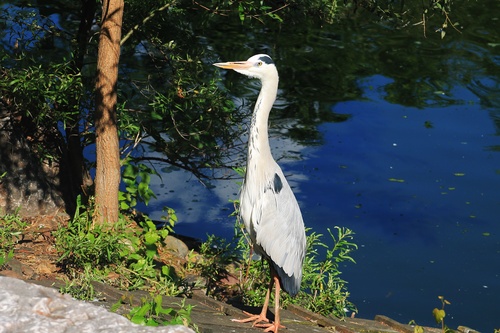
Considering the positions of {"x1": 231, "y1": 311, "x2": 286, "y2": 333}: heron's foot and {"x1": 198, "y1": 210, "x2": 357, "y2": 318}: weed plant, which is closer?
{"x1": 231, "y1": 311, "x2": 286, "y2": 333}: heron's foot

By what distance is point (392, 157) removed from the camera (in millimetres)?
12625

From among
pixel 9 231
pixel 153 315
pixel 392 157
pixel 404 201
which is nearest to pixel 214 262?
pixel 9 231

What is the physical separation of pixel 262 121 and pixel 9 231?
2531 mm

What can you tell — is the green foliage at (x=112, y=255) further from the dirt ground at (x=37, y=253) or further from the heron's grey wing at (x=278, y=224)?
the heron's grey wing at (x=278, y=224)

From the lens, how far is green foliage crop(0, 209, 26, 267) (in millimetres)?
6934

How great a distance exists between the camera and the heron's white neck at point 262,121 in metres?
5.90

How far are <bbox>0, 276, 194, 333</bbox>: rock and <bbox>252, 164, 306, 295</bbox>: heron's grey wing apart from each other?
3.34m

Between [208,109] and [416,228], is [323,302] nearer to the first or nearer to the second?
[208,109]

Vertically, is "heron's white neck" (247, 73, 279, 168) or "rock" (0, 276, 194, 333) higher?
"heron's white neck" (247, 73, 279, 168)

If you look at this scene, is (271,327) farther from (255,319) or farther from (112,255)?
(112,255)

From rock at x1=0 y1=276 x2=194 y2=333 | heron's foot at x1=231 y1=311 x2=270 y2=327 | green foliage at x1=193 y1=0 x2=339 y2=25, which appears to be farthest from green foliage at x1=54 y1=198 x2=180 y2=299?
rock at x1=0 y1=276 x2=194 y2=333

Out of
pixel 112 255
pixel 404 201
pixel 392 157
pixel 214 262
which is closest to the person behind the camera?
pixel 112 255

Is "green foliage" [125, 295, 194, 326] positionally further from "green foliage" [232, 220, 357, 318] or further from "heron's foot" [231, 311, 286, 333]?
"green foliage" [232, 220, 357, 318]

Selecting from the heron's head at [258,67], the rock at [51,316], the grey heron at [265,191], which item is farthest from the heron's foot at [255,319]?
the rock at [51,316]
